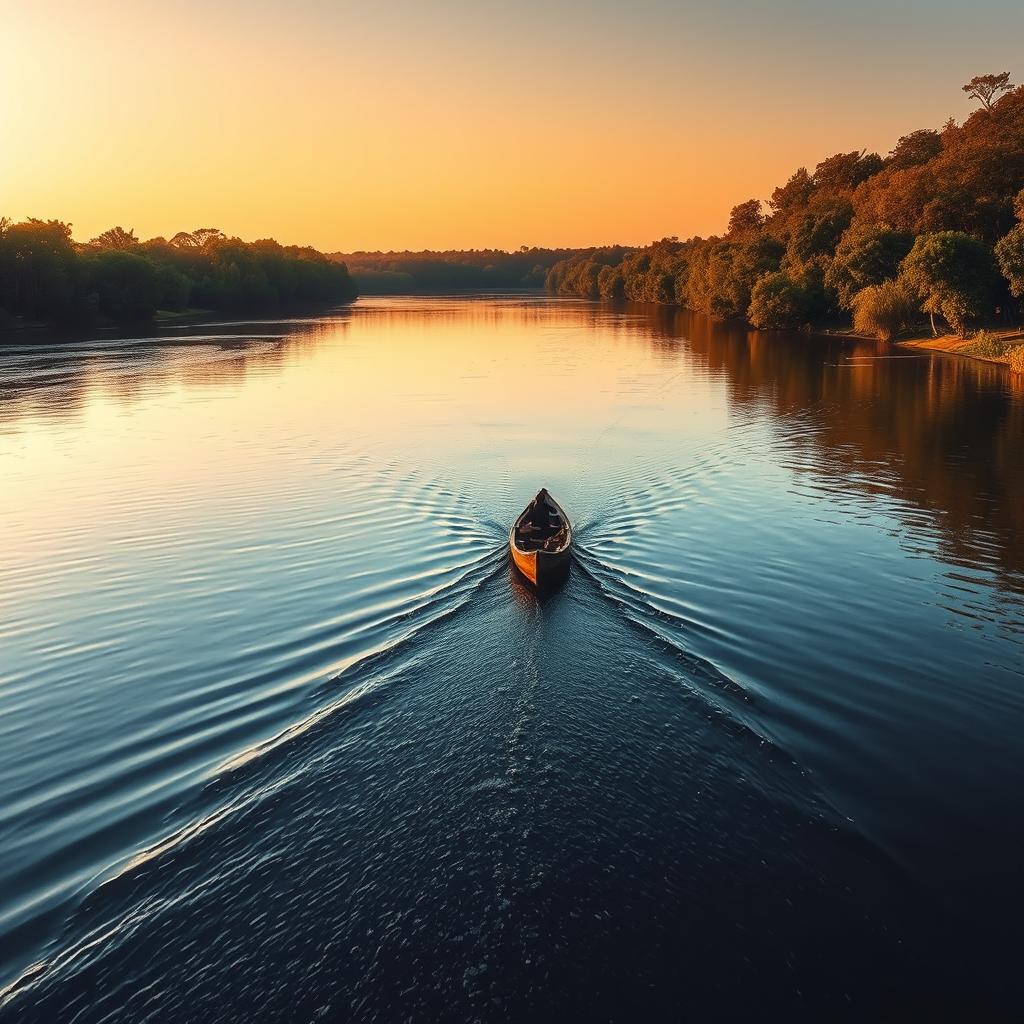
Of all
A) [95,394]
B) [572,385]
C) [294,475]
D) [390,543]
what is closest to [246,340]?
[95,394]

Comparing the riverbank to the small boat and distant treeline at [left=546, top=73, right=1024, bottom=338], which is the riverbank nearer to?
distant treeline at [left=546, top=73, right=1024, bottom=338]

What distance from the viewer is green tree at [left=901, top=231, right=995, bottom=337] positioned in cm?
7325

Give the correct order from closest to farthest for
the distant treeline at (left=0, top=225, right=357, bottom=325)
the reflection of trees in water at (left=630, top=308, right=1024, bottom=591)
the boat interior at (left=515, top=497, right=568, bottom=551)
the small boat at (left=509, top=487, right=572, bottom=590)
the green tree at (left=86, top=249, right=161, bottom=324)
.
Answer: the small boat at (left=509, top=487, right=572, bottom=590), the boat interior at (left=515, top=497, right=568, bottom=551), the reflection of trees in water at (left=630, top=308, right=1024, bottom=591), the distant treeline at (left=0, top=225, right=357, bottom=325), the green tree at (left=86, top=249, right=161, bottom=324)

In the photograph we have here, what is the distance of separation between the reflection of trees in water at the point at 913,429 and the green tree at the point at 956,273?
599cm

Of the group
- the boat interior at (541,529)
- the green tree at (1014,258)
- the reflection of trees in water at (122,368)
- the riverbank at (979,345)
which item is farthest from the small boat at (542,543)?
the green tree at (1014,258)

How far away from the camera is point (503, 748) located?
588 inches

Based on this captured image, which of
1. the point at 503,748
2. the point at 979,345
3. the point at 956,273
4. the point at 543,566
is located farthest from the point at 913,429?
the point at 503,748

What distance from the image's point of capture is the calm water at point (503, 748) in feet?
34.2

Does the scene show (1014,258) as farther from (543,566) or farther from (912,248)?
(543,566)

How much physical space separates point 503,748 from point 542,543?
33.3 feet

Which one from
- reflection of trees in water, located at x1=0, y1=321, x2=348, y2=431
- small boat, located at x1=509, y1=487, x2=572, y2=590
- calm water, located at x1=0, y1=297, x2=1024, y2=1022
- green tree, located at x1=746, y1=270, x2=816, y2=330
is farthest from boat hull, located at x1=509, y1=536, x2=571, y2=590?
green tree, located at x1=746, y1=270, x2=816, y2=330

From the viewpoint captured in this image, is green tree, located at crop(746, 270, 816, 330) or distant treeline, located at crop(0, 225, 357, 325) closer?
green tree, located at crop(746, 270, 816, 330)

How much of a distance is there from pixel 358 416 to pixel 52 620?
105ft

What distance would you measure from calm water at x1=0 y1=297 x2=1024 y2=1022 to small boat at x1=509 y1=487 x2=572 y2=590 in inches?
29.9
